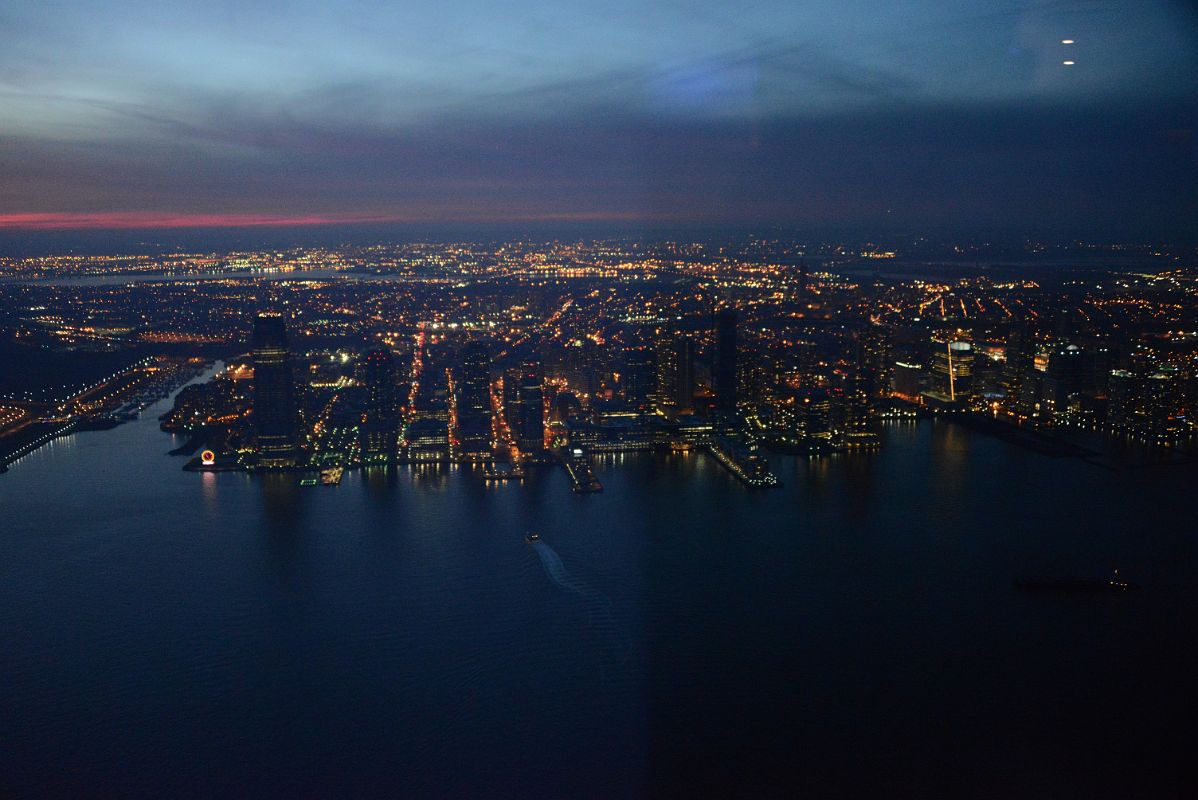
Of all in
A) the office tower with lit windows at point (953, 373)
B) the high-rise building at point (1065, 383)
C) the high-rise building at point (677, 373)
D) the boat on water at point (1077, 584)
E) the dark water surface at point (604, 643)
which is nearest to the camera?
the dark water surface at point (604, 643)

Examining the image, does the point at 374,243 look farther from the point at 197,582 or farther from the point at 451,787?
the point at 451,787

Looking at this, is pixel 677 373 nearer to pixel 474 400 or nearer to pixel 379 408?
pixel 474 400

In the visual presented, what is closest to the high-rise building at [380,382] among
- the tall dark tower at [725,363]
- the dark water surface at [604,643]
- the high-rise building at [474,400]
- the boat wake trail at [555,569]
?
the high-rise building at [474,400]

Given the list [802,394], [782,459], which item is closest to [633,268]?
[782,459]

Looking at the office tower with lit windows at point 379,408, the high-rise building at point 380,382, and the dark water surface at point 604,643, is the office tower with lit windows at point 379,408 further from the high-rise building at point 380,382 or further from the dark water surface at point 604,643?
the dark water surface at point 604,643

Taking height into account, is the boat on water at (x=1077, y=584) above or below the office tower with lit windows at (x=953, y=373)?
below

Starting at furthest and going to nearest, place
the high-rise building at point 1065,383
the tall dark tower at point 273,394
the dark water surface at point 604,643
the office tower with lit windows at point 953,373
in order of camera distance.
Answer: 1. the office tower with lit windows at point 953,373
2. the high-rise building at point 1065,383
3. the tall dark tower at point 273,394
4. the dark water surface at point 604,643
